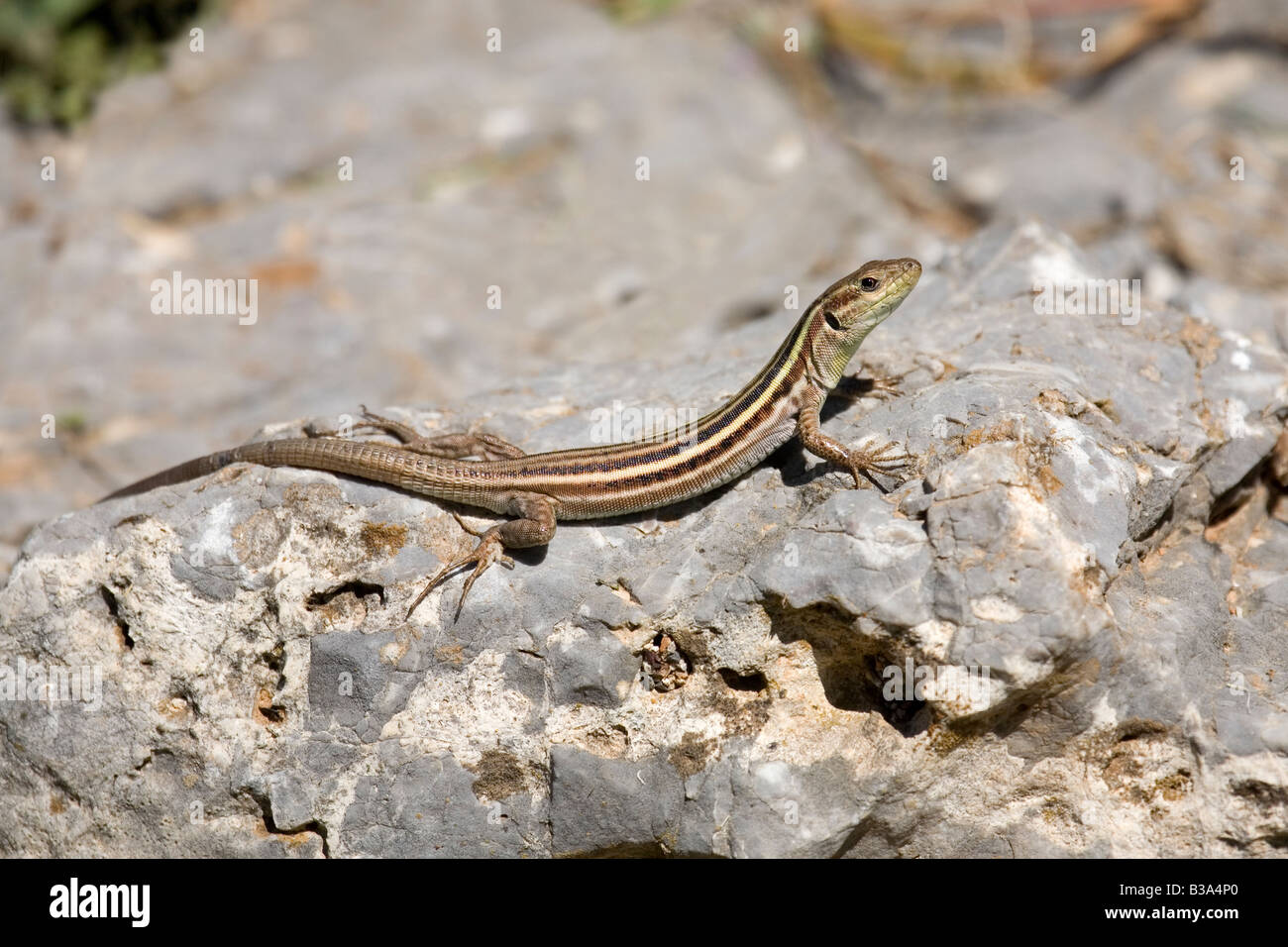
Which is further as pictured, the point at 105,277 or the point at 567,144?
the point at 567,144

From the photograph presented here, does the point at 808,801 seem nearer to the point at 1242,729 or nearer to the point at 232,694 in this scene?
the point at 1242,729

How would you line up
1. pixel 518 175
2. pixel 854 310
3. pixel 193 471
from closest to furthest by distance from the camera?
pixel 854 310 → pixel 193 471 → pixel 518 175

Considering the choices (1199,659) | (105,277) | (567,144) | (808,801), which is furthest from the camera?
(567,144)

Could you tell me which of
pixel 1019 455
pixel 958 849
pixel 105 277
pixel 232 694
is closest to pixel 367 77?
pixel 105 277

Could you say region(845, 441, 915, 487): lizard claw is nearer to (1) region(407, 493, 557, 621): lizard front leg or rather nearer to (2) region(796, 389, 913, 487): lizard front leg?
(2) region(796, 389, 913, 487): lizard front leg

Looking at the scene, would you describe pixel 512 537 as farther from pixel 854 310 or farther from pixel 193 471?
pixel 854 310

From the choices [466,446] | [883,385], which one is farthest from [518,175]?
[883,385]

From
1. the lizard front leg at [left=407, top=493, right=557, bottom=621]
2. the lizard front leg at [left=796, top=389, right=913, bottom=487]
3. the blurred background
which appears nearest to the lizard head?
the lizard front leg at [left=796, top=389, right=913, bottom=487]
